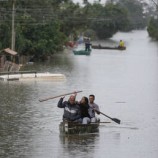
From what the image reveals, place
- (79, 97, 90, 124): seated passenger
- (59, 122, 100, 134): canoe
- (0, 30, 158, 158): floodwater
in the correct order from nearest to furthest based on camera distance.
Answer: (0, 30, 158, 158): floodwater
(59, 122, 100, 134): canoe
(79, 97, 90, 124): seated passenger

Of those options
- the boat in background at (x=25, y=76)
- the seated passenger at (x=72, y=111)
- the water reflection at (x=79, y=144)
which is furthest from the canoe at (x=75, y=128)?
the boat in background at (x=25, y=76)

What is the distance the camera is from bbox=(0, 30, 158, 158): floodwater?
68.9 feet

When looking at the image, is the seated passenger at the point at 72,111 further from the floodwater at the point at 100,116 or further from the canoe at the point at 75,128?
the floodwater at the point at 100,116

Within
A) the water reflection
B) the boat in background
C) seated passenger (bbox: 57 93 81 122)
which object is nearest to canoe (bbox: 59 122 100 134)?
the water reflection

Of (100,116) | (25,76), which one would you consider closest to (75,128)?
(100,116)

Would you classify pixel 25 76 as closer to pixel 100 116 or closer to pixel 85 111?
pixel 100 116

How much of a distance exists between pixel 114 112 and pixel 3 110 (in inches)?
177

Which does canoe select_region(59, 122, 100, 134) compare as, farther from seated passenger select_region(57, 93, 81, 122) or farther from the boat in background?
the boat in background

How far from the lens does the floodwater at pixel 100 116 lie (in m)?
21.0

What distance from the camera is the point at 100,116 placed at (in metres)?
28.6

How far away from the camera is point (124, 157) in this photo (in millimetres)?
20172

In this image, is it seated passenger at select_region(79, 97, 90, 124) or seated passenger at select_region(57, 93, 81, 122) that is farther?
seated passenger at select_region(79, 97, 90, 124)

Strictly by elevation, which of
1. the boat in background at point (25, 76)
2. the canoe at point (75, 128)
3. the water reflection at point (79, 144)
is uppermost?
the canoe at point (75, 128)

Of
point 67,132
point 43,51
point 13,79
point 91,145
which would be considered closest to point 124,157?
point 91,145
